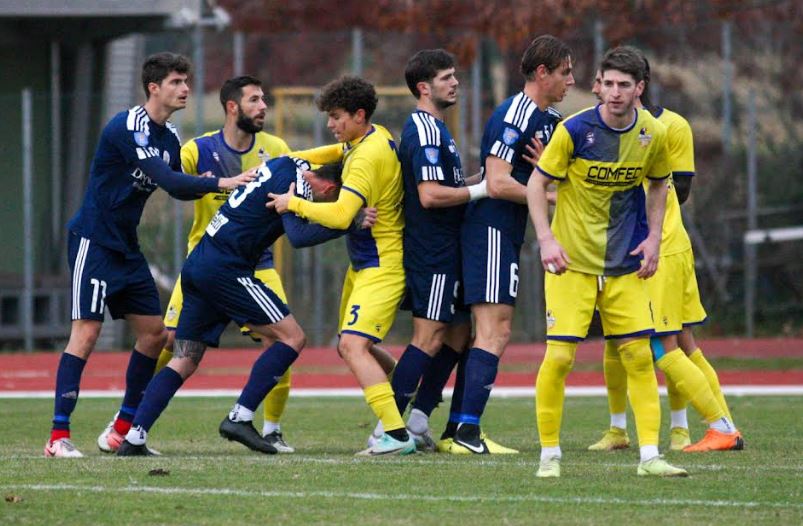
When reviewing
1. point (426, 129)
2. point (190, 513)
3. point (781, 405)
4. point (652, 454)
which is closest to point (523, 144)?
point (426, 129)

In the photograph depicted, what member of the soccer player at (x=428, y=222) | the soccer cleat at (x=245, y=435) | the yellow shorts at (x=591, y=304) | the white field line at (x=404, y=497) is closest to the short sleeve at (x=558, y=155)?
the yellow shorts at (x=591, y=304)

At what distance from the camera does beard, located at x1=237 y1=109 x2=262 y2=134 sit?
977 centimetres

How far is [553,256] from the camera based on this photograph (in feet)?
23.9

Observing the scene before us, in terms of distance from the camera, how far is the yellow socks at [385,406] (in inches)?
347

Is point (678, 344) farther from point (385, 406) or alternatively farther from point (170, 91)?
point (170, 91)

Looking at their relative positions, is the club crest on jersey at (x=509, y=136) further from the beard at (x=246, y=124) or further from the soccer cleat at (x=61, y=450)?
the soccer cleat at (x=61, y=450)

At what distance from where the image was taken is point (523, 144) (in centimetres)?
903

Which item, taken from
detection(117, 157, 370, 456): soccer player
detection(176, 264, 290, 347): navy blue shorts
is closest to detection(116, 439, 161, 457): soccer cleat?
detection(117, 157, 370, 456): soccer player

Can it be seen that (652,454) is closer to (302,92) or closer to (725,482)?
(725,482)

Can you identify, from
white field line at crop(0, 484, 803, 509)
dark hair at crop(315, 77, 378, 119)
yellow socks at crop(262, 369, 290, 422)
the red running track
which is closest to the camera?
white field line at crop(0, 484, 803, 509)

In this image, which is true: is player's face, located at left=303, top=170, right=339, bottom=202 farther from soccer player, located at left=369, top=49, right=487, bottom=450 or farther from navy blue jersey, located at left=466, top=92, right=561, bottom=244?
navy blue jersey, located at left=466, top=92, right=561, bottom=244

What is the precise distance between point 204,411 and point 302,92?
7399 mm

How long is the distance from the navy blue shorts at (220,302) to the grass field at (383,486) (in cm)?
70

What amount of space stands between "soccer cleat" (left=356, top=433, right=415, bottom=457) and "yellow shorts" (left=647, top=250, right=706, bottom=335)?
1456 mm
